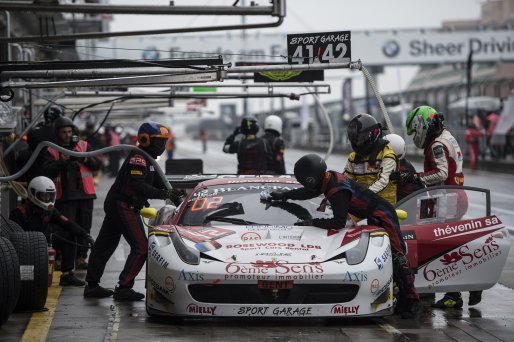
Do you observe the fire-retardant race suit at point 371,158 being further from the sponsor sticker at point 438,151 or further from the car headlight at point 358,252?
the car headlight at point 358,252

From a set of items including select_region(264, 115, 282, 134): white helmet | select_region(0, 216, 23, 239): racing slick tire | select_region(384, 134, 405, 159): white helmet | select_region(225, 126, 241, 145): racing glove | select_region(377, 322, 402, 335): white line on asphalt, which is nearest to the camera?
select_region(377, 322, 402, 335): white line on asphalt

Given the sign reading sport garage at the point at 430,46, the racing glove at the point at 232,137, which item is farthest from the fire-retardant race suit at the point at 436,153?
the sign reading sport garage at the point at 430,46

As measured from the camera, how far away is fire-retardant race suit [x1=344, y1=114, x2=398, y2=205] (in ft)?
34.8

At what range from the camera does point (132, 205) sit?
1076 cm

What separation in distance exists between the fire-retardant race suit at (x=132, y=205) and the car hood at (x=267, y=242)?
114cm

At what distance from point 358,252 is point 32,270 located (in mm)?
2648

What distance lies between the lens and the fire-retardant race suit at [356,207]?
9.34 metres

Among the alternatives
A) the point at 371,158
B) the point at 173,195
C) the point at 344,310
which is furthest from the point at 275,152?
the point at 344,310

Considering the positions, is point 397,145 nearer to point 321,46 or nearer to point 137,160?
point 321,46

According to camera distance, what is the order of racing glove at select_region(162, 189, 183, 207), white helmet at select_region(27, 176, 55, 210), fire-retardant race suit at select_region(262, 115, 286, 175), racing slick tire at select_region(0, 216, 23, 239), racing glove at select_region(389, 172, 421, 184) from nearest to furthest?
1. racing slick tire at select_region(0, 216, 23, 239)
2. racing glove at select_region(162, 189, 183, 207)
3. racing glove at select_region(389, 172, 421, 184)
4. white helmet at select_region(27, 176, 55, 210)
5. fire-retardant race suit at select_region(262, 115, 286, 175)

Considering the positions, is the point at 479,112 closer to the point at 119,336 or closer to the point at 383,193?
the point at 383,193

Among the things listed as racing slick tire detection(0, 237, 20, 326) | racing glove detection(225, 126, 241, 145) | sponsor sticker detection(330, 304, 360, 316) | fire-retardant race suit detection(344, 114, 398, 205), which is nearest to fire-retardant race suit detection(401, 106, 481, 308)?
fire-retardant race suit detection(344, 114, 398, 205)

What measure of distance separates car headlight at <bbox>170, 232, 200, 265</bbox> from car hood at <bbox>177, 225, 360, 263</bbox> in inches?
2.2

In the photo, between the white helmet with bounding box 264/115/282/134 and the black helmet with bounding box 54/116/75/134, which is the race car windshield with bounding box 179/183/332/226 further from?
the white helmet with bounding box 264/115/282/134
